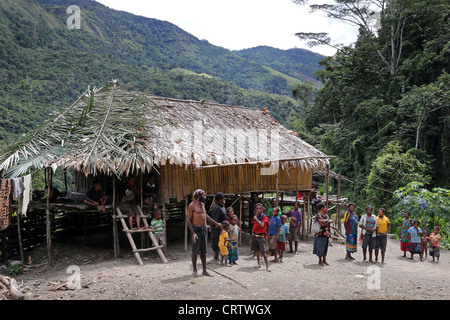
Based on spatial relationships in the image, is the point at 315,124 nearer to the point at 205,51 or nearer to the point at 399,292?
the point at 399,292

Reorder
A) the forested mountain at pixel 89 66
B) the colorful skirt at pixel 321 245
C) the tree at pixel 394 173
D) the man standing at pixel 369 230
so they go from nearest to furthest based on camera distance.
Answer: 1. the colorful skirt at pixel 321 245
2. the man standing at pixel 369 230
3. the tree at pixel 394 173
4. the forested mountain at pixel 89 66

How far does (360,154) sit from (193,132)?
15760 mm

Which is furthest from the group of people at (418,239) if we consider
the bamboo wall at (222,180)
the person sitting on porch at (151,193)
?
the person sitting on porch at (151,193)

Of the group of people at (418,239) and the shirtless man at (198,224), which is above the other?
the shirtless man at (198,224)

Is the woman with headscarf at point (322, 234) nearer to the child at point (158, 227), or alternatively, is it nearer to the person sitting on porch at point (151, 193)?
the child at point (158, 227)

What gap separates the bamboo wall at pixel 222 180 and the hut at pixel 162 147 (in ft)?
0.09

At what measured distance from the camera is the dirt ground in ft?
18.3

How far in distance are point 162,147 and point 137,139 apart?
26.6 inches

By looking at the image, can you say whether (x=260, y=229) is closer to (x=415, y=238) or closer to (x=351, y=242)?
(x=351, y=242)

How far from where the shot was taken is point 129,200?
349 inches

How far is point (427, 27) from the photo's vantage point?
866 inches

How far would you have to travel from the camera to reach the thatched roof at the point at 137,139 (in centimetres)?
809

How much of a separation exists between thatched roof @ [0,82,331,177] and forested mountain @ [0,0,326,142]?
18.6 feet

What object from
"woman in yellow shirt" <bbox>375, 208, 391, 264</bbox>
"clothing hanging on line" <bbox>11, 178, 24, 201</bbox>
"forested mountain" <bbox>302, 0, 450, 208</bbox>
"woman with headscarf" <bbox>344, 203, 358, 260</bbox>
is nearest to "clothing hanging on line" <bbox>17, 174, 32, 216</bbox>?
"clothing hanging on line" <bbox>11, 178, 24, 201</bbox>
